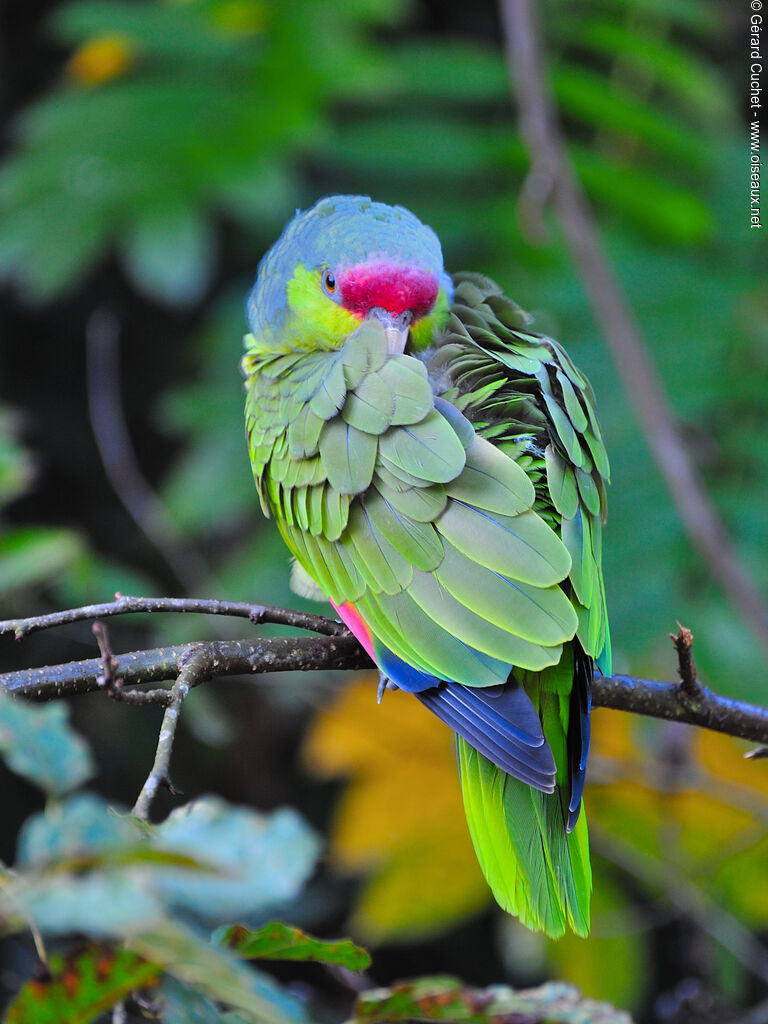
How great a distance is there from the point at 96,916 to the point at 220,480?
223 centimetres

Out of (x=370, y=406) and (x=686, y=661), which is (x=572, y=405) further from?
(x=686, y=661)

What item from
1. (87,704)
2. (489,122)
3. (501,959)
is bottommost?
(501,959)

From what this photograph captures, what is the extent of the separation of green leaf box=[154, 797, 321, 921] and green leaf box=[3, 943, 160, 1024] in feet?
0.50

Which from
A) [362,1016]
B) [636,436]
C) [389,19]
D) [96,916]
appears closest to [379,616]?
[362,1016]

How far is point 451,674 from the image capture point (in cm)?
139

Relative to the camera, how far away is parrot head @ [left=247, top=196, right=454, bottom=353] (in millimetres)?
1839

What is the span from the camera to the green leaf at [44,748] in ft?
2.08

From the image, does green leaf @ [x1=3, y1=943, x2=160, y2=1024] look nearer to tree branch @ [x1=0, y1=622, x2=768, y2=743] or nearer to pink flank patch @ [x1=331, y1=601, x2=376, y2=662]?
tree branch @ [x1=0, y1=622, x2=768, y2=743]

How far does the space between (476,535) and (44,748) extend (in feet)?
2.81

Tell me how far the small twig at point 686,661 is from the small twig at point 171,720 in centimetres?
55

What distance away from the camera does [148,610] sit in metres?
1.22

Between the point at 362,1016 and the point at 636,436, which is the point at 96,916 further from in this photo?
the point at 636,436

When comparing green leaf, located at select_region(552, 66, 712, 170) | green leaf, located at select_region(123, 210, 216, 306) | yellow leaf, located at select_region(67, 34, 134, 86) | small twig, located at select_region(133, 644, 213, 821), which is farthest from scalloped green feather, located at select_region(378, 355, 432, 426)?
yellow leaf, located at select_region(67, 34, 134, 86)

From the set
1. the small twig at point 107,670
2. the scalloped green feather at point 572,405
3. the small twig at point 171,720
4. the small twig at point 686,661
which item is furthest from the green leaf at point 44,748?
the scalloped green feather at point 572,405
